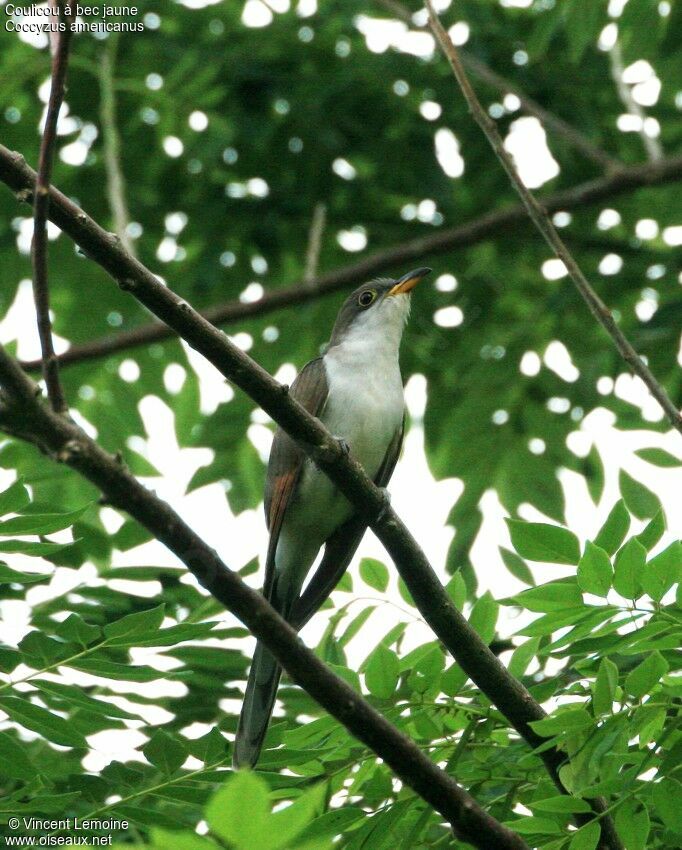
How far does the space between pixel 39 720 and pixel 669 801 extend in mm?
1780

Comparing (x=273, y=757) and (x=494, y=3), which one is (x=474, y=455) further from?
(x=273, y=757)

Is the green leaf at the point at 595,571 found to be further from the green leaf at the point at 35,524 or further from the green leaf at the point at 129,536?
the green leaf at the point at 129,536

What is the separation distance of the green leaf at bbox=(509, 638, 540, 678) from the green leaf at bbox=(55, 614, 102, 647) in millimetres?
1308

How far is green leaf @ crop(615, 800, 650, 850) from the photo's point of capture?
9.38 ft

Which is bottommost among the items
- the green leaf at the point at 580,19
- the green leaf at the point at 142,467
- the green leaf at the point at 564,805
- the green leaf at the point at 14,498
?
the green leaf at the point at 564,805

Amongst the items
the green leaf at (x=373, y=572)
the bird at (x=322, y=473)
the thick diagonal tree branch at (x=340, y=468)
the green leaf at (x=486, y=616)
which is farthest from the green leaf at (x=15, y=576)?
the bird at (x=322, y=473)

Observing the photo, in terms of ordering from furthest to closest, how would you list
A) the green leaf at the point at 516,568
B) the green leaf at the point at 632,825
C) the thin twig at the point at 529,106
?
the thin twig at the point at 529,106 → the green leaf at the point at 516,568 → the green leaf at the point at 632,825

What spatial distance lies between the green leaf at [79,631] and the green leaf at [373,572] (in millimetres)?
999

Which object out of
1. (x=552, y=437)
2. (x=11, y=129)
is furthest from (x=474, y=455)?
(x=11, y=129)

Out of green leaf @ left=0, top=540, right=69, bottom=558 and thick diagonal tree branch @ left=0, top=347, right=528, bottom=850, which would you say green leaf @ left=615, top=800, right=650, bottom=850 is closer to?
thick diagonal tree branch @ left=0, top=347, right=528, bottom=850

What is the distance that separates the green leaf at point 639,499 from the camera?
18.8 feet

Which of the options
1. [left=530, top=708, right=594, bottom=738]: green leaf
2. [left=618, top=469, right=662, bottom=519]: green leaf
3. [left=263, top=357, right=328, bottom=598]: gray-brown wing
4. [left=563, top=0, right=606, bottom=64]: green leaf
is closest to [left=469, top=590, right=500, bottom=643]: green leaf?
[left=530, top=708, right=594, bottom=738]: green leaf

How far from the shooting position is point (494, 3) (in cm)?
776

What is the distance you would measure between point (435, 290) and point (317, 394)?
8.22 feet
